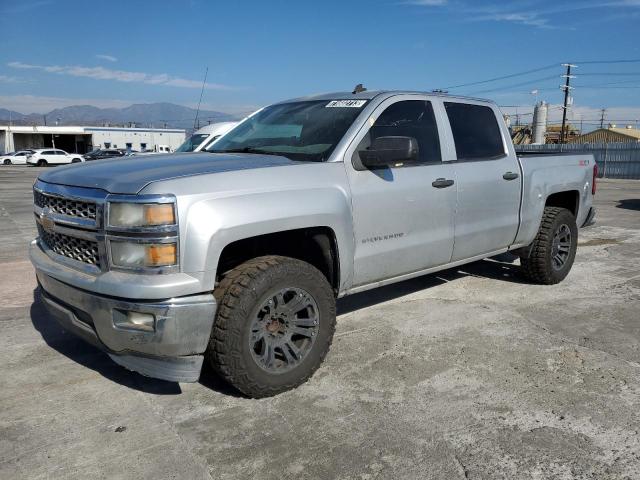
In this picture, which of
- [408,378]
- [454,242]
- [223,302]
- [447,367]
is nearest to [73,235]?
[223,302]

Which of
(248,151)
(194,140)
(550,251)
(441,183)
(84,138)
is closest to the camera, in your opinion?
(248,151)

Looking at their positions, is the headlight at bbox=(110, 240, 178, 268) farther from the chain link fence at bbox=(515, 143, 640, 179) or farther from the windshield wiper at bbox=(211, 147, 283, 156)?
the chain link fence at bbox=(515, 143, 640, 179)

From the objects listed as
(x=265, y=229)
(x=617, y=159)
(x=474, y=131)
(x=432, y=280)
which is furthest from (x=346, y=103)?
(x=617, y=159)

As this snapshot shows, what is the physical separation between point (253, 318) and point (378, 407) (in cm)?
90

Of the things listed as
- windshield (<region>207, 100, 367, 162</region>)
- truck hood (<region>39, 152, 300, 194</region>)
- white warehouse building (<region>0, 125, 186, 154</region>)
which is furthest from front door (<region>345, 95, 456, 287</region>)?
white warehouse building (<region>0, 125, 186, 154</region>)

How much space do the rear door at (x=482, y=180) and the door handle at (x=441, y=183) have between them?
15 centimetres

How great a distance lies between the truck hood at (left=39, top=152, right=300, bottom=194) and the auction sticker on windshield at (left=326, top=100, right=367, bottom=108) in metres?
0.76

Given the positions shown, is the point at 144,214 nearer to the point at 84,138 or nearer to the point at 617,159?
the point at 617,159

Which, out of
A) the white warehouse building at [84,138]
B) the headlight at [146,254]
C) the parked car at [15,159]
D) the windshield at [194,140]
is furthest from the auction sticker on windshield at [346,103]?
the white warehouse building at [84,138]

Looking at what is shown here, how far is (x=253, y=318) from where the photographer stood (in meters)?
3.17

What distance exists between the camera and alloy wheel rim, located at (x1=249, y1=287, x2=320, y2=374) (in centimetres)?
328

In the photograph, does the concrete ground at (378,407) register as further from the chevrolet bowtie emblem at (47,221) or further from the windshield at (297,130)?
the windshield at (297,130)

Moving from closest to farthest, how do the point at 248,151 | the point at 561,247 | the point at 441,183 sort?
the point at 248,151, the point at 441,183, the point at 561,247

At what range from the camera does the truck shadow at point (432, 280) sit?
211 inches
